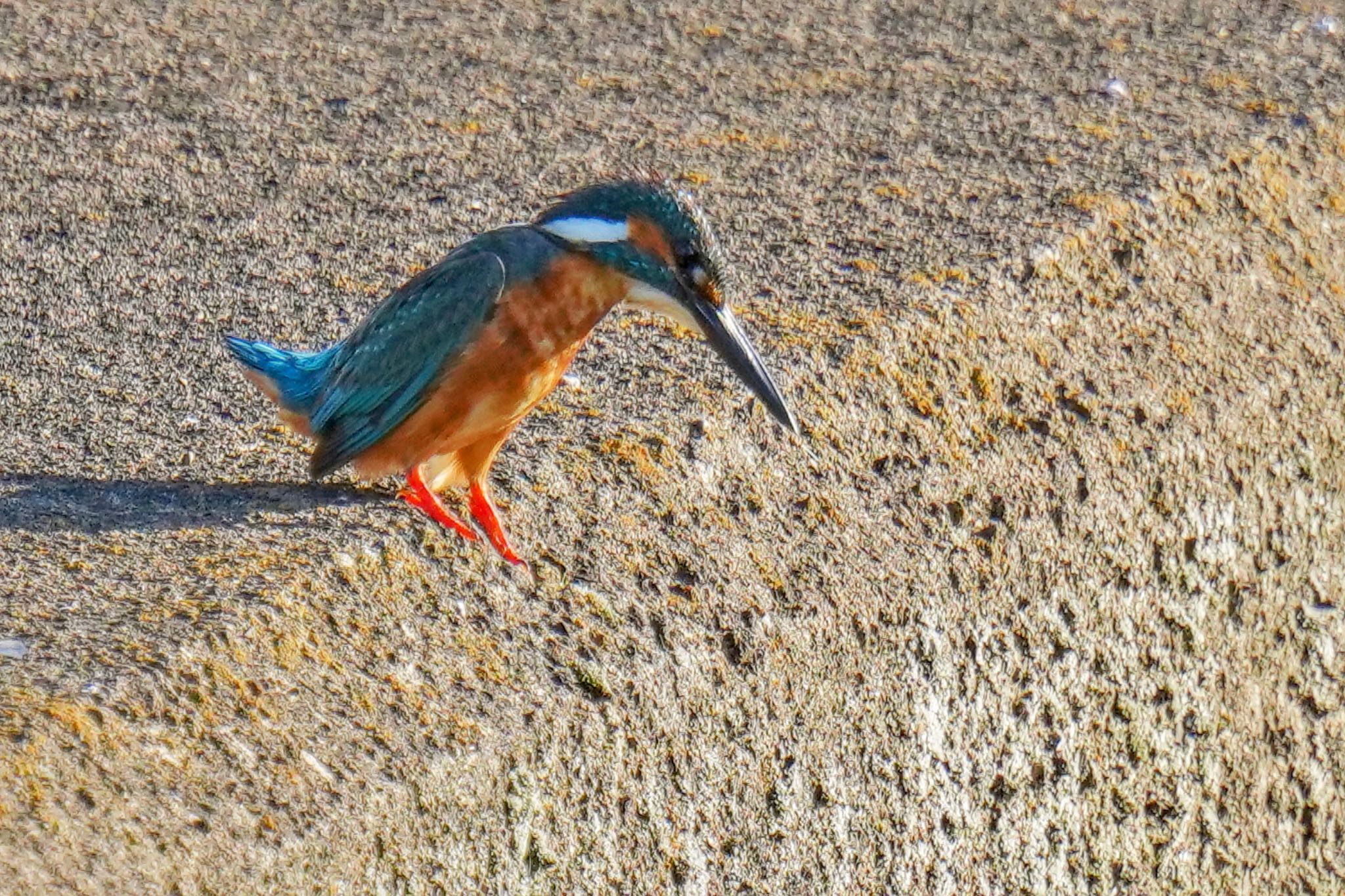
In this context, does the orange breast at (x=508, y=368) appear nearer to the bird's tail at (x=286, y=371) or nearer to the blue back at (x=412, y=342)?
the blue back at (x=412, y=342)

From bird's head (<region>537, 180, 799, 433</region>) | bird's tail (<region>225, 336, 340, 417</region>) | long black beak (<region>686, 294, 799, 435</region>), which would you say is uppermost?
bird's head (<region>537, 180, 799, 433</region>)

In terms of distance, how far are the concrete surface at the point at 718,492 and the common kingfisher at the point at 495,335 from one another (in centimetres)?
9

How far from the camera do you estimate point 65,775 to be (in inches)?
81.9

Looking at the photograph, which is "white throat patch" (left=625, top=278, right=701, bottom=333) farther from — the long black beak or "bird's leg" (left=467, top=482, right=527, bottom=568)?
"bird's leg" (left=467, top=482, right=527, bottom=568)

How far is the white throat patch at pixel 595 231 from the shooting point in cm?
299

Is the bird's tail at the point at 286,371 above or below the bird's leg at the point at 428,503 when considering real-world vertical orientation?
above

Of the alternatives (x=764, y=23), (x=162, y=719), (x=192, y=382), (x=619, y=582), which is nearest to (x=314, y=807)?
(x=162, y=719)

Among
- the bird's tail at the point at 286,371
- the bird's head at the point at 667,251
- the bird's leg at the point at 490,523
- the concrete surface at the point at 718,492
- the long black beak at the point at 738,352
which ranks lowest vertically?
the concrete surface at the point at 718,492

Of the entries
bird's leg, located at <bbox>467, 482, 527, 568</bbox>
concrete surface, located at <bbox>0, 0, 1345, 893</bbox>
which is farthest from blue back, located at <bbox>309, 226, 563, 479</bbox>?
bird's leg, located at <bbox>467, 482, 527, 568</bbox>

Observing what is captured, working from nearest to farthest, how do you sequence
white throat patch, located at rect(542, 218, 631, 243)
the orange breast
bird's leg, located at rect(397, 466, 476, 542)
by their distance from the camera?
bird's leg, located at rect(397, 466, 476, 542) < the orange breast < white throat patch, located at rect(542, 218, 631, 243)

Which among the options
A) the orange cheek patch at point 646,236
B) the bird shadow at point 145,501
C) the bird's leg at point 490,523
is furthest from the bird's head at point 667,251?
the bird shadow at point 145,501

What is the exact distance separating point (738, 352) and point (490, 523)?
529mm

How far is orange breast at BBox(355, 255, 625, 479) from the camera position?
2.88m

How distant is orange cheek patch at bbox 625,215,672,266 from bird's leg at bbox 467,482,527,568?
1.64 ft
